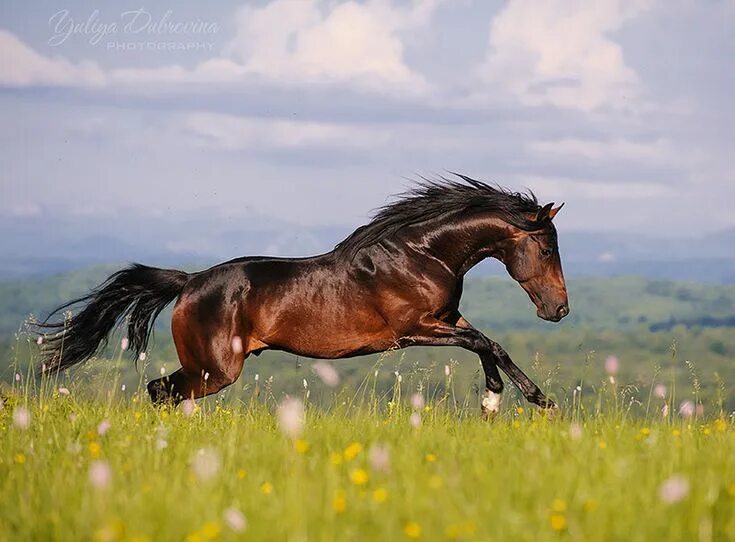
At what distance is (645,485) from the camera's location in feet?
19.9

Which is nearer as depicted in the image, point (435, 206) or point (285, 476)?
point (285, 476)

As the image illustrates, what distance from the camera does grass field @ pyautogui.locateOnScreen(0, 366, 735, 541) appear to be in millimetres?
5125

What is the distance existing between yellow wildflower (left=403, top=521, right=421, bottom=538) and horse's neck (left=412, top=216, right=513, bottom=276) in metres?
6.35

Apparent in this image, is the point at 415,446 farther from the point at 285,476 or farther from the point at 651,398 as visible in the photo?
the point at 651,398

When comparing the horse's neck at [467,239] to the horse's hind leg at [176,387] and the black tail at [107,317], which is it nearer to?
the horse's hind leg at [176,387]

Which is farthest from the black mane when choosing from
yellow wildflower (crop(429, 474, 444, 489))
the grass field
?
yellow wildflower (crop(429, 474, 444, 489))

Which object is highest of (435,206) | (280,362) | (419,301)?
(435,206)

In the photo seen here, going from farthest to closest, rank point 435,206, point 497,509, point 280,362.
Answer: point 280,362 < point 435,206 < point 497,509

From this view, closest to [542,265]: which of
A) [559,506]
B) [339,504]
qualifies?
[559,506]

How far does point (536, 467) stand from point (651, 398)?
11.9 ft

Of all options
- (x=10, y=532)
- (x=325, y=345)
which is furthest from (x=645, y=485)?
(x=325, y=345)

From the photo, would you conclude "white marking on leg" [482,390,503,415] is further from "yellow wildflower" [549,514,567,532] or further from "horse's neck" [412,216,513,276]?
"yellow wildflower" [549,514,567,532]

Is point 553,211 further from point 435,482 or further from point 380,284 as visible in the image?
point 435,482

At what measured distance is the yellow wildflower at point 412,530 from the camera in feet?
16.0
